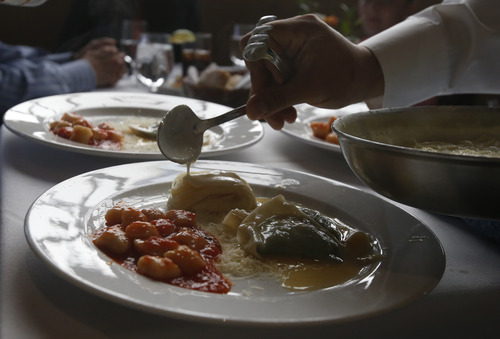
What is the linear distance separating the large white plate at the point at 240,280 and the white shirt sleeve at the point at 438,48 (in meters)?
0.48

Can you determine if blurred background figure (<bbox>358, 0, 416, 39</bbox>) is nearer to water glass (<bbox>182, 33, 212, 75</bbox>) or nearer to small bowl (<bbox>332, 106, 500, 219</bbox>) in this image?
water glass (<bbox>182, 33, 212, 75</bbox>)

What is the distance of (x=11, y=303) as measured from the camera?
0.72 m

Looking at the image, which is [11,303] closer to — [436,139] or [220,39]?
[436,139]

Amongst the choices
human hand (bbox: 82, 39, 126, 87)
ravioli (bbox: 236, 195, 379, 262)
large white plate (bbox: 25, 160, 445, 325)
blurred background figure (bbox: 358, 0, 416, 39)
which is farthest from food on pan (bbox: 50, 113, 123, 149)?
blurred background figure (bbox: 358, 0, 416, 39)

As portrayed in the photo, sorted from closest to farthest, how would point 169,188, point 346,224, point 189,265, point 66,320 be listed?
point 66,320 < point 189,265 < point 346,224 < point 169,188

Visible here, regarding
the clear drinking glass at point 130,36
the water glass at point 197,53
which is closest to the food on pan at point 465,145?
the water glass at point 197,53

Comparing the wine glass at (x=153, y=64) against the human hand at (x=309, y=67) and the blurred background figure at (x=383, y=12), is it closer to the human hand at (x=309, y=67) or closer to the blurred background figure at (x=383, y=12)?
the human hand at (x=309, y=67)

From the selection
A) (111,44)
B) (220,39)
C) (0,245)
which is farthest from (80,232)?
(220,39)

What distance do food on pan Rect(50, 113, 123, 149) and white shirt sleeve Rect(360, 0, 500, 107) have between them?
0.85 m

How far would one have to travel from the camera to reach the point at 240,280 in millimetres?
825

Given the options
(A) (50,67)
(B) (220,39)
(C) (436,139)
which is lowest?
(B) (220,39)

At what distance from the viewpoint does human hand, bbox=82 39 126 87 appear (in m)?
2.87

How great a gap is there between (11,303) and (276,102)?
738mm

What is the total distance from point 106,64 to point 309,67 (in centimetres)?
186
